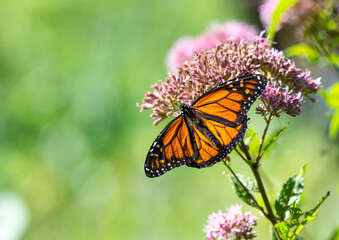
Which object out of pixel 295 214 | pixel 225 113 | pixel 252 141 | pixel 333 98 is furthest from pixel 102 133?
pixel 295 214

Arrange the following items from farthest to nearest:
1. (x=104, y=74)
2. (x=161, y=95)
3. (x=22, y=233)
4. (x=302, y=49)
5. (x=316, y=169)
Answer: (x=104, y=74) → (x=22, y=233) → (x=316, y=169) → (x=302, y=49) → (x=161, y=95)

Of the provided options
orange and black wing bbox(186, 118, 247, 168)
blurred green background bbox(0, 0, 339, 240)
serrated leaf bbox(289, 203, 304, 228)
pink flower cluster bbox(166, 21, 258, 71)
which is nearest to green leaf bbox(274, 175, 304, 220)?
serrated leaf bbox(289, 203, 304, 228)

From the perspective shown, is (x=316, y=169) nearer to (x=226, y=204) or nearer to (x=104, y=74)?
(x=226, y=204)

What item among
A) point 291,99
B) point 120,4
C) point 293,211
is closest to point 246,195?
point 293,211

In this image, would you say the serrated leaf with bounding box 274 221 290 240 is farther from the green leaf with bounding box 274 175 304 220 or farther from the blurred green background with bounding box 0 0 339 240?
the blurred green background with bounding box 0 0 339 240

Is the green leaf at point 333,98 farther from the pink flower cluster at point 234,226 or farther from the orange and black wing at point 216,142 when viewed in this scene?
the pink flower cluster at point 234,226

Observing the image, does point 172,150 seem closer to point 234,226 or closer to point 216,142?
point 216,142

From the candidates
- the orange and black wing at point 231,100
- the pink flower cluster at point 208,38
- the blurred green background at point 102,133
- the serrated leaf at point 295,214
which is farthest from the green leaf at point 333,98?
the blurred green background at point 102,133
